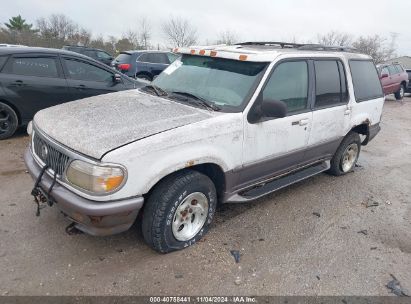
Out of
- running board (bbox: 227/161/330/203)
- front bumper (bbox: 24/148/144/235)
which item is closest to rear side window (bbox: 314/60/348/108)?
running board (bbox: 227/161/330/203)

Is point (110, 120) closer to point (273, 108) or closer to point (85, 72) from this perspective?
point (273, 108)

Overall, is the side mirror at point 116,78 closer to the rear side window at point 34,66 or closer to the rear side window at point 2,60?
the rear side window at point 34,66

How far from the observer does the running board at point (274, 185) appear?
143 inches

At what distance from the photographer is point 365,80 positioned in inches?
202

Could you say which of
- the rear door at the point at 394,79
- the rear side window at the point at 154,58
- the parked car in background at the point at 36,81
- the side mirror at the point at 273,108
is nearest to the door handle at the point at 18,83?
the parked car in background at the point at 36,81

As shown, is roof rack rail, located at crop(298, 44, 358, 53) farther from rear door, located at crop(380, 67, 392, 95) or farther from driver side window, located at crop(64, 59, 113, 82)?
rear door, located at crop(380, 67, 392, 95)

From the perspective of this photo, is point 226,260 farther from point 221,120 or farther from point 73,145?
point 73,145

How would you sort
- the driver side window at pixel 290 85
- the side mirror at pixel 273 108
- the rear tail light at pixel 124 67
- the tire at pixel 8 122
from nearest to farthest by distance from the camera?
the side mirror at pixel 273 108 → the driver side window at pixel 290 85 → the tire at pixel 8 122 → the rear tail light at pixel 124 67

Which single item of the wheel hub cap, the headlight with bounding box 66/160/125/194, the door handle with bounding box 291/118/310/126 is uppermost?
the door handle with bounding box 291/118/310/126

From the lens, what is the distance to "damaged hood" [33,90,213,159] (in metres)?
2.68

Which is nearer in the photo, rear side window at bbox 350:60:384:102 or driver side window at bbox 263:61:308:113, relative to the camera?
driver side window at bbox 263:61:308:113

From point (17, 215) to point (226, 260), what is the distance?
2.30 m

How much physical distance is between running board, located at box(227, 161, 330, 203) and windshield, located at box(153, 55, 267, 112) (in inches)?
37.8

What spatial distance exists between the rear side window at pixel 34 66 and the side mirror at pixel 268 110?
4.48 metres
